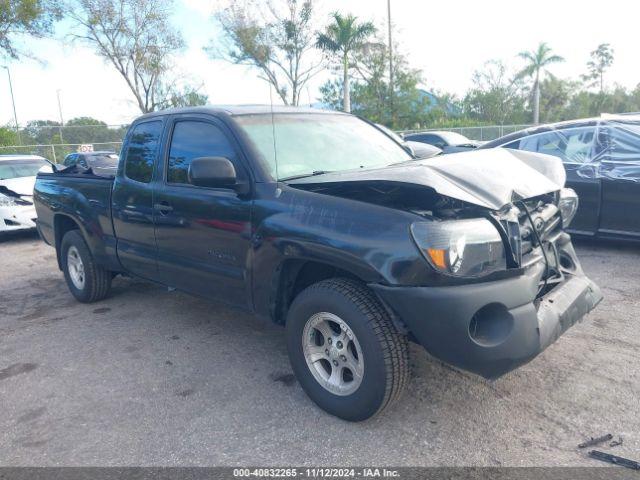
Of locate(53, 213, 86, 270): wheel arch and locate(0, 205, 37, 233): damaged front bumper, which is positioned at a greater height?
locate(53, 213, 86, 270): wheel arch

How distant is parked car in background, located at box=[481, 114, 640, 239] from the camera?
5988 millimetres

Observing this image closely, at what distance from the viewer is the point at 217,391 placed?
3572mm

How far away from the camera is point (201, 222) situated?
12.7ft

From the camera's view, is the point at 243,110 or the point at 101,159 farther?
the point at 101,159

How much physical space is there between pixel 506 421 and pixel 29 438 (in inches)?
107

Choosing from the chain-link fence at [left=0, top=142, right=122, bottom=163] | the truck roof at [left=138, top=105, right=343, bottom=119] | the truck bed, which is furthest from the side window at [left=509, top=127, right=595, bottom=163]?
the chain-link fence at [left=0, top=142, right=122, bottom=163]

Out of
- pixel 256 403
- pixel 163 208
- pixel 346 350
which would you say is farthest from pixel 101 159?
pixel 346 350

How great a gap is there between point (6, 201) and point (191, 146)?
6506 millimetres

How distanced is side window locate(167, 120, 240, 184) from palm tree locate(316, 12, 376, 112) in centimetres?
2445

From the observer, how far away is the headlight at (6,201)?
9008 mm

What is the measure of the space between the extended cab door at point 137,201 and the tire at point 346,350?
1.79 metres

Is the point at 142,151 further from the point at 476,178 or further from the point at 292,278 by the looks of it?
the point at 476,178

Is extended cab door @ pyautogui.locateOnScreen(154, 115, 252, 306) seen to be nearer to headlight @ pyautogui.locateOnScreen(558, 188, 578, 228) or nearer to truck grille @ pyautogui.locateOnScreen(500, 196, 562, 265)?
truck grille @ pyautogui.locateOnScreen(500, 196, 562, 265)

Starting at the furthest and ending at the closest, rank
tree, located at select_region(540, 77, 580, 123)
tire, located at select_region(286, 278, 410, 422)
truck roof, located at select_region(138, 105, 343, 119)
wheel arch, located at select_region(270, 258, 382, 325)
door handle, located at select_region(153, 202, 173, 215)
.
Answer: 1. tree, located at select_region(540, 77, 580, 123)
2. door handle, located at select_region(153, 202, 173, 215)
3. truck roof, located at select_region(138, 105, 343, 119)
4. wheel arch, located at select_region(270, 258, 382, 325)
5. tire, located at select_region(286, 278, 410, 422)
